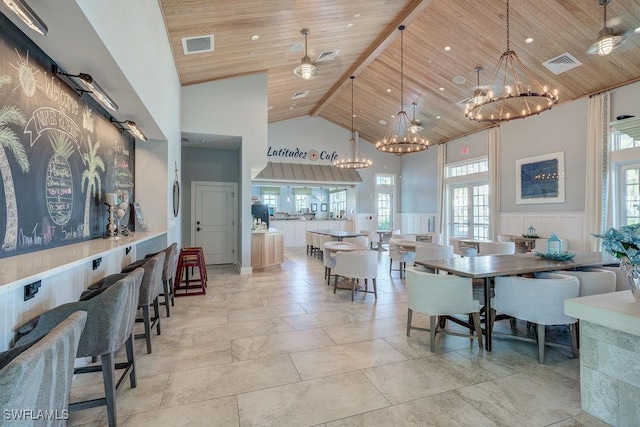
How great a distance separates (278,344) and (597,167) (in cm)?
682

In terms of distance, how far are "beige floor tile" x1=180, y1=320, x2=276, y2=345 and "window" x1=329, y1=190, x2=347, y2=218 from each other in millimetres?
9450

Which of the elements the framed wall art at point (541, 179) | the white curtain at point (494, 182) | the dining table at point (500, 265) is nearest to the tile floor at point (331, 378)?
the dining table at point (500, 265)

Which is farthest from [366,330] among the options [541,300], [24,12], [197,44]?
[197,44]

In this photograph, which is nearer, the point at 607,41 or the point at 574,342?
the point at 574,342

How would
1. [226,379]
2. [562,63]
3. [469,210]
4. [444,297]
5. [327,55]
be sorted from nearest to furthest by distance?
1. [226,379]
2. [444,297]
3. [562,63]
4. [327,55]
5. [469,210]

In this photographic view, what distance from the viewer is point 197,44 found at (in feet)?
15.0

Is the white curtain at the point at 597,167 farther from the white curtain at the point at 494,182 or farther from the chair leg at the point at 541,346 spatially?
the chair leg at the point at 541,346

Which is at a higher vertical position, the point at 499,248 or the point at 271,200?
the point at 271,200

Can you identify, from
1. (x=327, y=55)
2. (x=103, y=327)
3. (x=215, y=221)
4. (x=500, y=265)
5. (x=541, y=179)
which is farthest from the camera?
(x=215, y=221)

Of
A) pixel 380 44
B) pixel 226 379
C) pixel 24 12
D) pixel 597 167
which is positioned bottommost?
pixel 226 379

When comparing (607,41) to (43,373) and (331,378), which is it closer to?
(331,378)

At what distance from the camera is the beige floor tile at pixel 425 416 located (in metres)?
1.97

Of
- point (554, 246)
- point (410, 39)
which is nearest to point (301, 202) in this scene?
point (410, 39)

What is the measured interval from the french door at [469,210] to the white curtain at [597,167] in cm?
267
